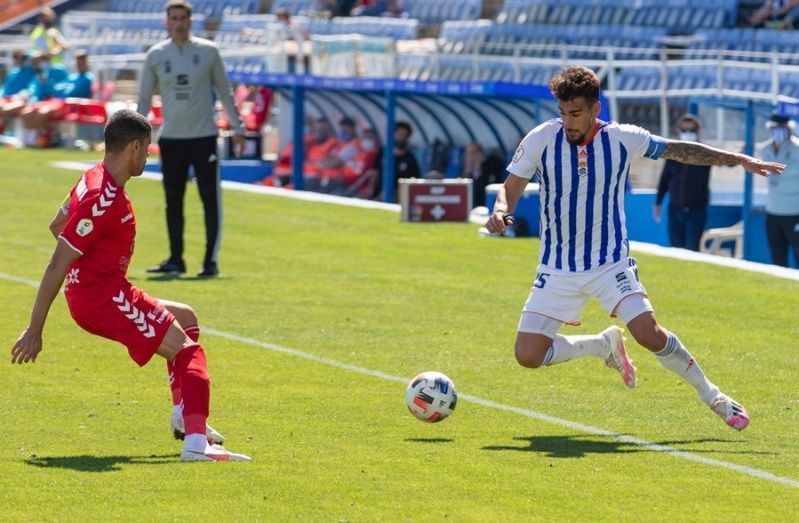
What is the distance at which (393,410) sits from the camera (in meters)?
8.80

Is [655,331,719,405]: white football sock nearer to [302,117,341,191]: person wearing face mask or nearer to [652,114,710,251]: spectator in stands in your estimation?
[652,114,710,251]: spectator in stands

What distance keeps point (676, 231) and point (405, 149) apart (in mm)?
6039

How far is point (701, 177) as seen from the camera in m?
18.7

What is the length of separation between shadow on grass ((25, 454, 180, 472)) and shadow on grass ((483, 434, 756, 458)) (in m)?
1.54

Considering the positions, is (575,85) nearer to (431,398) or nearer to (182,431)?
(431,398)

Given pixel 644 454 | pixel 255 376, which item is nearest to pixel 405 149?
pixel 255 376

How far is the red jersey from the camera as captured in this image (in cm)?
708

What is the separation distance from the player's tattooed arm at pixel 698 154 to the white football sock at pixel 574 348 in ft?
3.59

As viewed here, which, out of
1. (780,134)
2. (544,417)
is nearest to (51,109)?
(780,134)

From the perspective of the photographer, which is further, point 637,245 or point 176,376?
point 637,245

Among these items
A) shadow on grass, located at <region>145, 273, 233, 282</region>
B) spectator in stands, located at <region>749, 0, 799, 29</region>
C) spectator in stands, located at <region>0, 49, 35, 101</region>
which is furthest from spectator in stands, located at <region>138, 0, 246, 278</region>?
spectator in stands, located at <region>0, 49, 35, 101</region>

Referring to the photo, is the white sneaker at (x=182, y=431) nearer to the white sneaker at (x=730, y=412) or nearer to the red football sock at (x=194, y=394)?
the red football sock at (x=194, y=394)

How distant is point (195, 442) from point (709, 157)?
291 centimetres

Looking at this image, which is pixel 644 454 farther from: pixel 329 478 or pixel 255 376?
pixel 255 376
